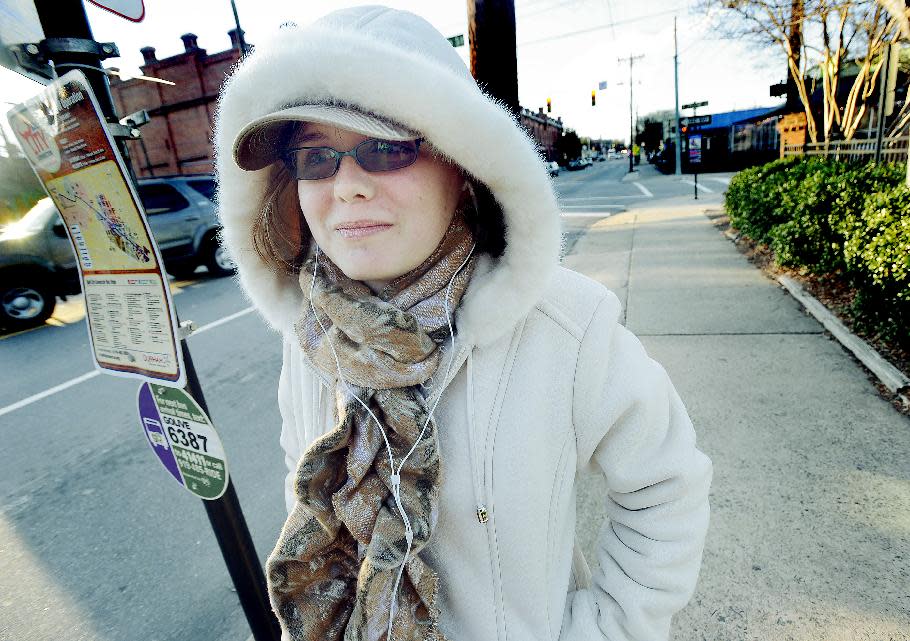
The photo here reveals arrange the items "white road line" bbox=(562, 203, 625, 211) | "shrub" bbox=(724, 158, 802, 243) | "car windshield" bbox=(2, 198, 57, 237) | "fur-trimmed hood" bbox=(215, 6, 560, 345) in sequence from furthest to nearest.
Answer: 1. "white road line" bbox=(562, 203, 625, 211)
2. "car windshield" bbox=(2, 198, 57, 237)
3. "shrub" bbox=(724, 158, 802, 243)
4. "fur-trimmed hood" bbox=(215, 6, 560, 345)

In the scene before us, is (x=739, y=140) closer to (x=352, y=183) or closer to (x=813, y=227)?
(x=813, y=227)

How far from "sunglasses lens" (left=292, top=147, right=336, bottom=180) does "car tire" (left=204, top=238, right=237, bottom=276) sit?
8.98m

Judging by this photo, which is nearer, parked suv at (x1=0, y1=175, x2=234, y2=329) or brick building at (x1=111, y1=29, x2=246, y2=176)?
parked suv at (x1=0, y1=175, x2=234, y2=329)

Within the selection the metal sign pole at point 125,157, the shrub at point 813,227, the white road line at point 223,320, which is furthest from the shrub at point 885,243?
the white road line at point 223,320

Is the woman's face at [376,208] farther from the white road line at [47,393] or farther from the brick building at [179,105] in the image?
the brick building at [179,105]

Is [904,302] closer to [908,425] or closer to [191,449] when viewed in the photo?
[908,425]

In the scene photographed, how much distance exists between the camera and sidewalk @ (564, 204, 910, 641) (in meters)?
1.93

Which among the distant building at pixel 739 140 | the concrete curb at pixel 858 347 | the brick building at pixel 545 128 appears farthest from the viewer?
the brick building at pixel 545 128

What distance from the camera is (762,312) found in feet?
16.1

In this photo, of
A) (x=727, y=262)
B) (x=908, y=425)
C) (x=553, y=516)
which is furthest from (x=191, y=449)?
(x=727, y=262)

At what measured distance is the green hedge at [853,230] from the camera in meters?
→ 3.52

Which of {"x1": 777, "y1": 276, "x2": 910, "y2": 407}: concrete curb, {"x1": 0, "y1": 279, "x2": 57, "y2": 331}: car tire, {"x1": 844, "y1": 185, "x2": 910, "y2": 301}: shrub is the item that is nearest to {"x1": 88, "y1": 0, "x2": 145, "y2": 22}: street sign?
{"x1": 777, "y1": 276, "x2": 910, "y2": 407}: concrete curb

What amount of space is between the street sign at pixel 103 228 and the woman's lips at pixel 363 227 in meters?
0.51

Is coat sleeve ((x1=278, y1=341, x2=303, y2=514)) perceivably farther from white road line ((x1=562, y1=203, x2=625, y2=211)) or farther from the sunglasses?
white road line ((x1=562, y1=203, x2=625, y2=211))
